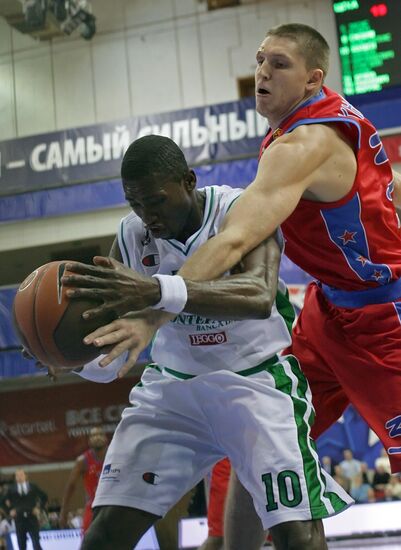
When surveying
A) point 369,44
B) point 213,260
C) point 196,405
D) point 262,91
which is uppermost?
point 369,44

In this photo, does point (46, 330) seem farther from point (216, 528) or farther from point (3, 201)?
point (3, 201)

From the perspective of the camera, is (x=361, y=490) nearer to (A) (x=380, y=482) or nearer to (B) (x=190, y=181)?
(A) (x=380, y=482)

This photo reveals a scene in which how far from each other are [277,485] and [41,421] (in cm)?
1005

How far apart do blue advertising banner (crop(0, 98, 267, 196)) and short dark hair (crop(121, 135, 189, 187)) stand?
7.52m

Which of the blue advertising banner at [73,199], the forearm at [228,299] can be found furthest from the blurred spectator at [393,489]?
the forearm at [228,299]

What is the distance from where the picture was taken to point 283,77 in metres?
3.04

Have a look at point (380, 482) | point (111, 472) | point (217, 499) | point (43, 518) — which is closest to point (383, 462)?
point (380, 482)

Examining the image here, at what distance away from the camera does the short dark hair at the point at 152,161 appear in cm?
255

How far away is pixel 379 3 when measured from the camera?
30.3 ft

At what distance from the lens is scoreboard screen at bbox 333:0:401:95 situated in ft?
30.0

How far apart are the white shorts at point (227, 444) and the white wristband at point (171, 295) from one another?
0.71 meters

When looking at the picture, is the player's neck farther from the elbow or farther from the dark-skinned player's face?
the elbow

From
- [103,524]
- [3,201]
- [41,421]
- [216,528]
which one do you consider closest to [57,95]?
[3,201]

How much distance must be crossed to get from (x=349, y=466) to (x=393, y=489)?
63 cm
